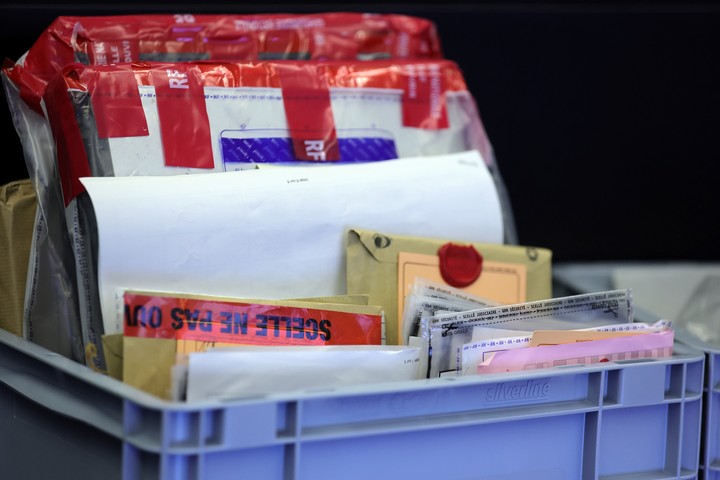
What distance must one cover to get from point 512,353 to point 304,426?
201 mm

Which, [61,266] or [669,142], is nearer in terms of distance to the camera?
[61,266]

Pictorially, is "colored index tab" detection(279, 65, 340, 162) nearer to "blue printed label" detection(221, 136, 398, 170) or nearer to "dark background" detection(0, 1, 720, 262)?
"blue printed label" detection(221, 136, 398, 170)

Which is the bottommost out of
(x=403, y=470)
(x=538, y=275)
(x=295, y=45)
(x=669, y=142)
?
(x=403, y=470)

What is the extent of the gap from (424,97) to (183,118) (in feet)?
0.90

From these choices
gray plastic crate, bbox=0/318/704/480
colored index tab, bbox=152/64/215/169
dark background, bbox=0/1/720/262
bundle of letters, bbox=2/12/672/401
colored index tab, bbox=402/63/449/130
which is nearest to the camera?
gray plastic crate, bbox=0/318/704/480

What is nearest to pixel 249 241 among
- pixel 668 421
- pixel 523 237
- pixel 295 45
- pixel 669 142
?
pixel 295 45

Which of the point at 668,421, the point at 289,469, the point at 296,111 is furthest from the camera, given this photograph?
the point at 296,111

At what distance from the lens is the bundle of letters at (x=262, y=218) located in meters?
0.74

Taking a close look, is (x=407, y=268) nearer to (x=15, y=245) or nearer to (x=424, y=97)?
(x=424, y=97)

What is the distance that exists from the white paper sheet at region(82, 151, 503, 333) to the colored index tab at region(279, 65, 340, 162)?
0.04 meters

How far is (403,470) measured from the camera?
2.31 feet

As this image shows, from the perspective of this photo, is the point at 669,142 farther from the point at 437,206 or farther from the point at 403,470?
the point at 403,470

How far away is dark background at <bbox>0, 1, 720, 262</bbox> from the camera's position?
1.17m

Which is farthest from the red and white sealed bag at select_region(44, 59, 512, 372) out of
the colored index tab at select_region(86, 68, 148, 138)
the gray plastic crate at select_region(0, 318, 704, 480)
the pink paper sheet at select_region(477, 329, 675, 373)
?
the pink paper sheet at select_region(477, 329, 675, 373)
